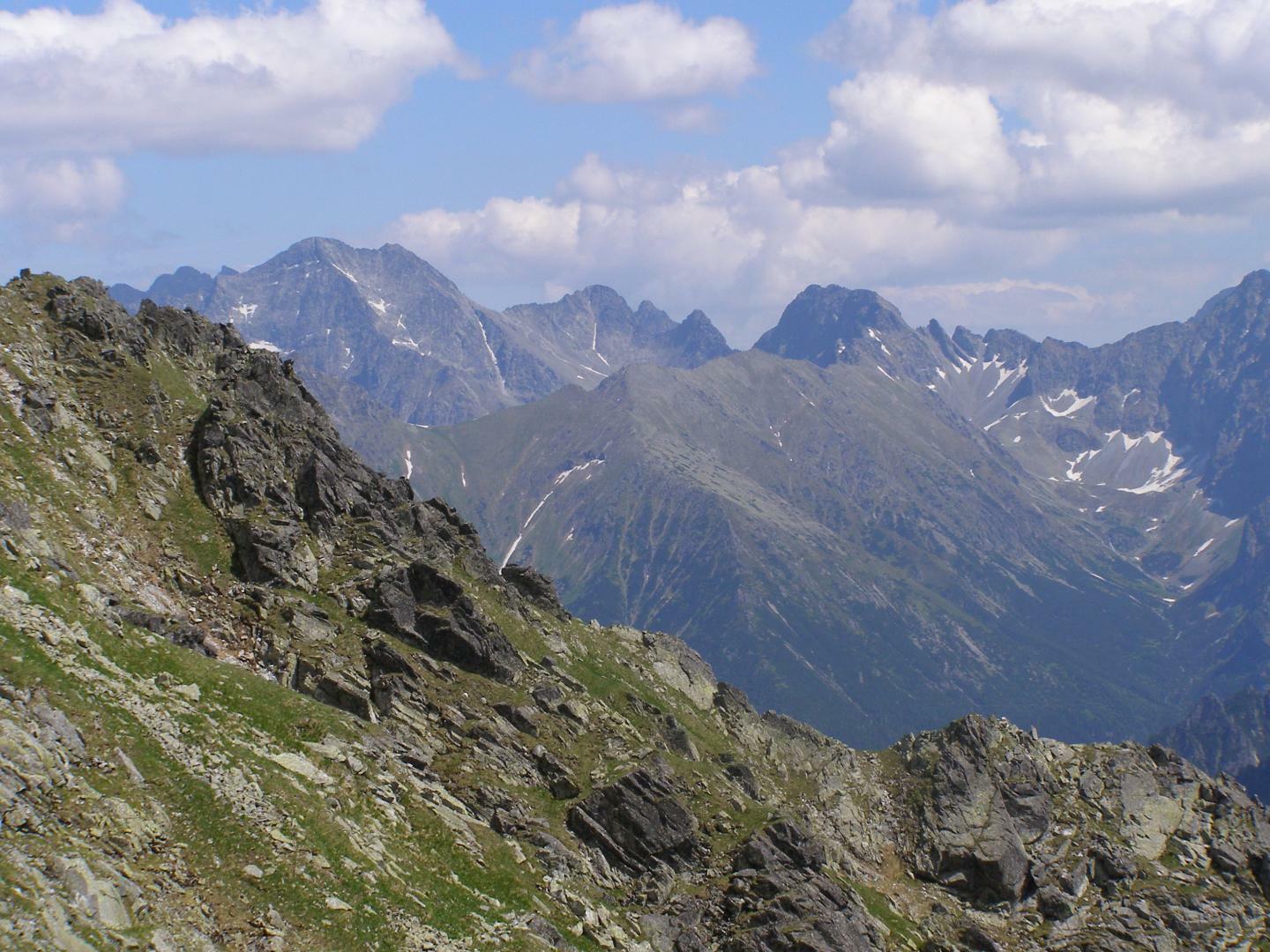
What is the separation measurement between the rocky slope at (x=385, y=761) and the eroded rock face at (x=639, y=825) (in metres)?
0.25

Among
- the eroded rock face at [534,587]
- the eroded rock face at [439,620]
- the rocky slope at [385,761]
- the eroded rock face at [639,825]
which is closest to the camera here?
the rocky slope at [385,761]

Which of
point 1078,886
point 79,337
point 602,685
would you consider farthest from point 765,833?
point 79,337

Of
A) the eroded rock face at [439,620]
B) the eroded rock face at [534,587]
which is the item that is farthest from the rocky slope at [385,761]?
the eroded rock face at [534,587]

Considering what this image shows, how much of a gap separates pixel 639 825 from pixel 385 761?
1749 centimetres

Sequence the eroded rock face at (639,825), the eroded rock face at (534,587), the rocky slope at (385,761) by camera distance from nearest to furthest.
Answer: the rocky slope at (385,761)
the eroded rock face at (639,825)
the eroded rock face at (534,587)

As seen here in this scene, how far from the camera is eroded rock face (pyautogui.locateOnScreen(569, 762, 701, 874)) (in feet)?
209

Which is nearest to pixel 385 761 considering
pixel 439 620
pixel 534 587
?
pixel 439 620

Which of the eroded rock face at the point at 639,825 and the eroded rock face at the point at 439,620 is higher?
the eroded rock face at the point at 439,620

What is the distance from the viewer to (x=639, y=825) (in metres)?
65.1

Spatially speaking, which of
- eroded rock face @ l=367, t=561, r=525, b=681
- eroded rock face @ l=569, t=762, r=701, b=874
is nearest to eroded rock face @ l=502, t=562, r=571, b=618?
eroded rock face @ l=367, t=561, r=525, b=681

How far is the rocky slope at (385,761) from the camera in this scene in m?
38.6

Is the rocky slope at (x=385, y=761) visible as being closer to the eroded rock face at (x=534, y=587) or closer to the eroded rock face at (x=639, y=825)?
the eroded rock face at (x=639, y=825)

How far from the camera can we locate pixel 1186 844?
93375 mm

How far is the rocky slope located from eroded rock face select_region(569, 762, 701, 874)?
0.25 meters
